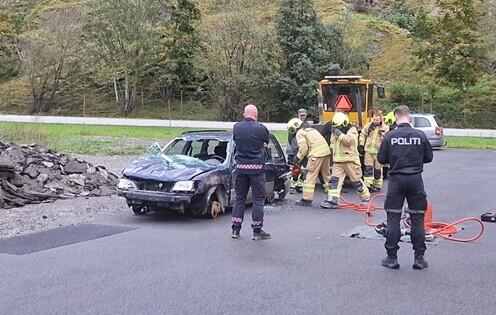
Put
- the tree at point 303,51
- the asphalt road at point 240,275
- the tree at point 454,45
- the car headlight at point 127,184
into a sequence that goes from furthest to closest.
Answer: the tree at point 303,51 < the tree at point 454,45 < the car headlight at point 127,184 < the asphalt road at point 240,275

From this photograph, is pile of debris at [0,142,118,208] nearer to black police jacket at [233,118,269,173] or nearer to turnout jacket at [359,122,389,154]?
black police jacket at [233,118,269,173]

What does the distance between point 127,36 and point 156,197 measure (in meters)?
36.7

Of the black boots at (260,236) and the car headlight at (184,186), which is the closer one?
the black boots at (260,236)

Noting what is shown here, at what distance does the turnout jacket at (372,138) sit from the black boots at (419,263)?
738 centimetres

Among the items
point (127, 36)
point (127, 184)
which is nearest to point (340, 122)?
point (127, 184)

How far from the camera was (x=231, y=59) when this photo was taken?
43.2 m

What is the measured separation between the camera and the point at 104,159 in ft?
68.4

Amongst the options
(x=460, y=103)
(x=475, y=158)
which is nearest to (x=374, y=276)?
(x=475, y=158)

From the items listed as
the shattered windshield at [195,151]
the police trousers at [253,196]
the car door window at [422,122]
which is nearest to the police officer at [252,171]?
the police trousers at [253,196]

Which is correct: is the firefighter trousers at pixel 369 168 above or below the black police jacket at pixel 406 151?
below

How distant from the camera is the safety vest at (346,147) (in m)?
13.3

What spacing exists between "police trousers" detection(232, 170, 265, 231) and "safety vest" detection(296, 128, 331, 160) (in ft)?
13.2

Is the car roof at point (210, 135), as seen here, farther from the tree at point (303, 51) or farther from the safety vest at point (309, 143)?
the tree at point (303, 51)

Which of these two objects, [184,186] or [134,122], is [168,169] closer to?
[184,186]
